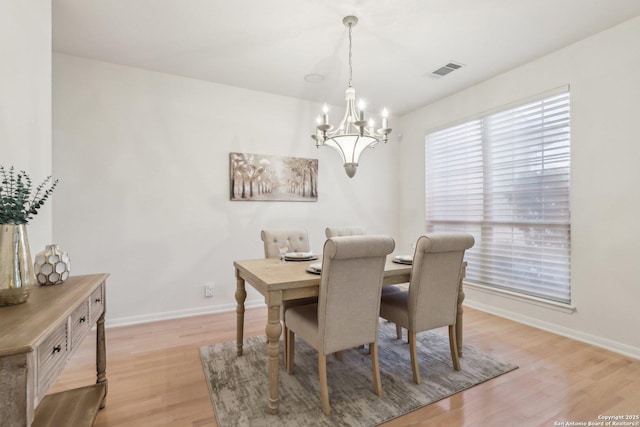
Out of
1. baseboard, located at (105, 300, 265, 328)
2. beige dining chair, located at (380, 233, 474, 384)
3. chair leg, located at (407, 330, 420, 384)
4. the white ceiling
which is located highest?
the white ceiling

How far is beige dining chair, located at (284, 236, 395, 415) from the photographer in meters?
1.75

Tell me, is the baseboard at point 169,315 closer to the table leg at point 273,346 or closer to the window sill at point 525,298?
the table leg at point 273,346

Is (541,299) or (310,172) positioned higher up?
(310,172)

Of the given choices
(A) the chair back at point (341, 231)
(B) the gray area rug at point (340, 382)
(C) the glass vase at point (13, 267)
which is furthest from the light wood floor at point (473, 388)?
(A) the chair back at point (341, 231)

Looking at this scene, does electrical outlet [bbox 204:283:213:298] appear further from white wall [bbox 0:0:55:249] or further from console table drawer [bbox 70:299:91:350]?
console table drawer [bbox 70:299:91:350]

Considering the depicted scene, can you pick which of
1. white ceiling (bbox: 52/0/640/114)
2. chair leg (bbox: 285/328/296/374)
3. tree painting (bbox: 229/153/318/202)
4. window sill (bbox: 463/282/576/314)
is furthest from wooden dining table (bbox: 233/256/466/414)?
white ceiling (bbox: 52/0/640/114)

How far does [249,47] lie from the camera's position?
2.85 metres

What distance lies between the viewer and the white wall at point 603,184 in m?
2.50

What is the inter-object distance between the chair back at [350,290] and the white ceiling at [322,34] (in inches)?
69.6

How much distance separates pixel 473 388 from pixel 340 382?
86cm

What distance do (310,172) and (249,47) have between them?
1696 mm

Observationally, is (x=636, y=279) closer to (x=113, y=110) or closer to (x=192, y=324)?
(x=192, y=324)

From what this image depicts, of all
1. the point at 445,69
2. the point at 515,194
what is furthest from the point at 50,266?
the point at 515,194

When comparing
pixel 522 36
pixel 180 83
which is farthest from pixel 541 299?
pixel 180 83
